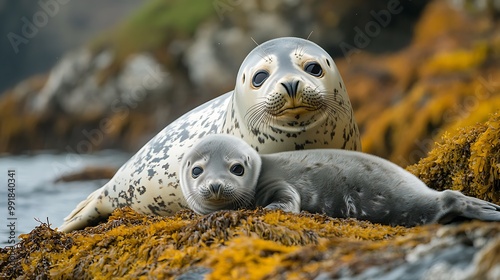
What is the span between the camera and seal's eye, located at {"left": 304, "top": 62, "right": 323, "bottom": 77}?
523 centimetres

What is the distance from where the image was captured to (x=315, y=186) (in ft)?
14.3

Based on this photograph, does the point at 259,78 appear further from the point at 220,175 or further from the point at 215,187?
the point at 215,187

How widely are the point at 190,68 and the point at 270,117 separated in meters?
10.4

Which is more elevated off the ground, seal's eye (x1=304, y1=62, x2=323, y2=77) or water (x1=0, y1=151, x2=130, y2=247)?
water (x1=0, y1=151, x2=130, y2=247)

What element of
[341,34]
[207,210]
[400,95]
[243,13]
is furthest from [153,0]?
[207,210]

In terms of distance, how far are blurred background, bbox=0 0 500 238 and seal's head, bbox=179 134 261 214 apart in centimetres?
753

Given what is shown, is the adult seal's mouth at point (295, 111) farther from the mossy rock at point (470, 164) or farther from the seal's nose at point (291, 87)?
the mossy rock at point (470, 164)

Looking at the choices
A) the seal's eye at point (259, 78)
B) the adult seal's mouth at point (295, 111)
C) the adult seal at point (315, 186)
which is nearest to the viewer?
the adult seal at point (315, 186)

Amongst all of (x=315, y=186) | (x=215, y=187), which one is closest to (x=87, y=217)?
(x=215, y=187)

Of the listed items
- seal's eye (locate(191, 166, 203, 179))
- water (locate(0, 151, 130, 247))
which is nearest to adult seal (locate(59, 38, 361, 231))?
seal's eye (locate(191, 166, 203, 179))

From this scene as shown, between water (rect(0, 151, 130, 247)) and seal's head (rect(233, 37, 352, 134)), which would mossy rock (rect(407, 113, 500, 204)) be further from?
water (rect(0, 151, 130, 247))

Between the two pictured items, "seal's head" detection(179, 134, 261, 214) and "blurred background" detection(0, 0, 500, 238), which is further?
"blurred background" detection(0, 0, 500, 238)

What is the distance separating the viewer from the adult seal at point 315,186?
163 inches

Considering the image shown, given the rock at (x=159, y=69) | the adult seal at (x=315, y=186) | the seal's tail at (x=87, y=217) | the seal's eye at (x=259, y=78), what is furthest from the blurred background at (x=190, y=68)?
the adult seal at (x=315, y=186)
